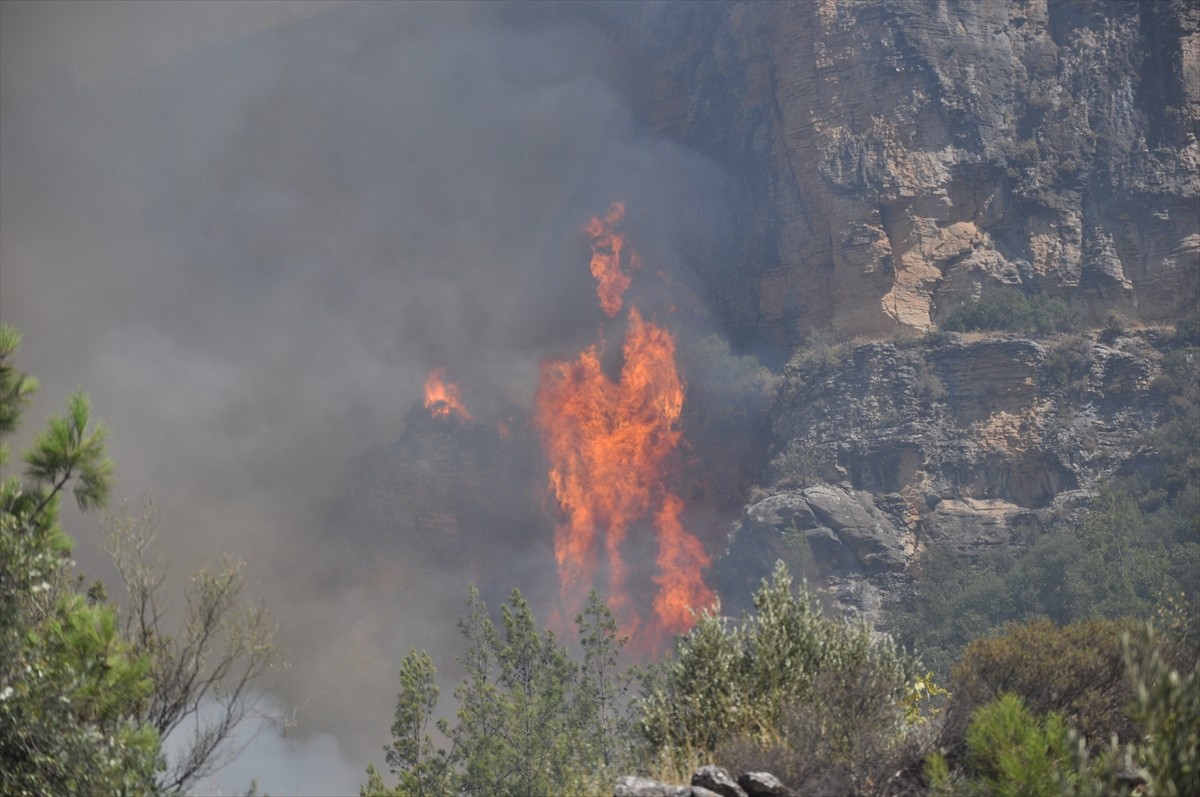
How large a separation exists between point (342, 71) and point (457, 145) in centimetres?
946

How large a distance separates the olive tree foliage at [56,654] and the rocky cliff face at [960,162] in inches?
2519

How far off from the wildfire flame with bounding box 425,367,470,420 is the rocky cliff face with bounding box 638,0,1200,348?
1858cm

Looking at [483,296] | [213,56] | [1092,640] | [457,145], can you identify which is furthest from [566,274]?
[1092,640]

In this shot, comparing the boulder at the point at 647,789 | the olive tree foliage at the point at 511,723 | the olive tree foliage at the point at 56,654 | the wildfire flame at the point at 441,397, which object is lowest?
the boulder at the point at 647,789

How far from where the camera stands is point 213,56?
3497 inches

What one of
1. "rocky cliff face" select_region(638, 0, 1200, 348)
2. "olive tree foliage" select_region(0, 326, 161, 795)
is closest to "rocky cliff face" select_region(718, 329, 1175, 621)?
"rocky cliff face" select_region(638, 0, 1200, 348)

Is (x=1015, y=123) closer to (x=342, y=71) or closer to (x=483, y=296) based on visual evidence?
(x=483, y=296)

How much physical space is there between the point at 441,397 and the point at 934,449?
99.8ft

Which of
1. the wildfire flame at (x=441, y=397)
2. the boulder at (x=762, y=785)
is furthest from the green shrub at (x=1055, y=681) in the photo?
the wildfire flame at (x=441, y=397)

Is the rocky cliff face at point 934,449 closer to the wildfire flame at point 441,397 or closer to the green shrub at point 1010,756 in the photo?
the wildfire flame at point 441,397

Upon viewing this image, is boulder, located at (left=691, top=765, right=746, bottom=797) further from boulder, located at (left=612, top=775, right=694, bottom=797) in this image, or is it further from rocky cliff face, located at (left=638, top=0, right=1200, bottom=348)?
rocky cliff face, located at (left=638, top=0, right=1200, bottom=348)

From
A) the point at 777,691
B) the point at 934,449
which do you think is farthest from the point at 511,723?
the point at 934,449

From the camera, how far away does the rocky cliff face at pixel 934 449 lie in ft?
238

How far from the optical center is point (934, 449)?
7538 centimetres
